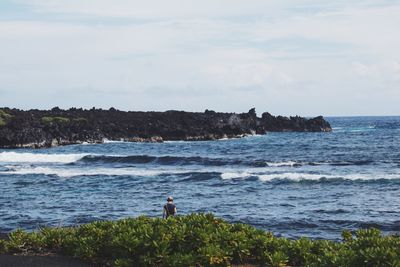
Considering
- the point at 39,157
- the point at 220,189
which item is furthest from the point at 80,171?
the point at 220,189

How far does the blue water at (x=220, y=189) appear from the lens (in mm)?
25094

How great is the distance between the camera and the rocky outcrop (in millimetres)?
72625

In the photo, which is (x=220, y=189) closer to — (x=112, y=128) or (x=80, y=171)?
(x=80, y=171)

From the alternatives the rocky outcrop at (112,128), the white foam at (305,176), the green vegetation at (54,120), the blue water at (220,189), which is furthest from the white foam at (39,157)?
the white foam at (305,176)

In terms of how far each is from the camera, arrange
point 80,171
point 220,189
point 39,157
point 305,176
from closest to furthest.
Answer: point 220,189, point 305,176, point 80,171, point 39,157

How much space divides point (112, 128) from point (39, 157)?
28.6 meters

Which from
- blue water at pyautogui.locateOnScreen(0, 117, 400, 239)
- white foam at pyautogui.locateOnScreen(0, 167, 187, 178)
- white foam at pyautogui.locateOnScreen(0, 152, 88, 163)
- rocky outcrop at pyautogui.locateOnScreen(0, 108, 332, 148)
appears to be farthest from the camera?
rocky outcrop at pyautogui.locateOnScreen(0, 108, 332, 148)

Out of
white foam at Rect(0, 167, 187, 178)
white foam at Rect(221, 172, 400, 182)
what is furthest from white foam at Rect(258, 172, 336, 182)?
white foam at Rect(0, 167, 187, 178)

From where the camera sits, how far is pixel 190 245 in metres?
12.3

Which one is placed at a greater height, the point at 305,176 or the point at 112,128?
the point at 112,128

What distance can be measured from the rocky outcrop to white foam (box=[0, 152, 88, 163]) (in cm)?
1134

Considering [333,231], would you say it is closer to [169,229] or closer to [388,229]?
[388,229]

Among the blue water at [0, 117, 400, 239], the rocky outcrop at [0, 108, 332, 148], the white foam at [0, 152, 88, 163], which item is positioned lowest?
the blue water at [0, 117, 400, 239]

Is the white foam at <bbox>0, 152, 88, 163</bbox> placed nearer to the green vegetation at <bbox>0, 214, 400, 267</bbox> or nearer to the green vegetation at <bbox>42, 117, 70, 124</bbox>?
the green vegetation at <bbox>42, 117, 70, 124</bbox>
